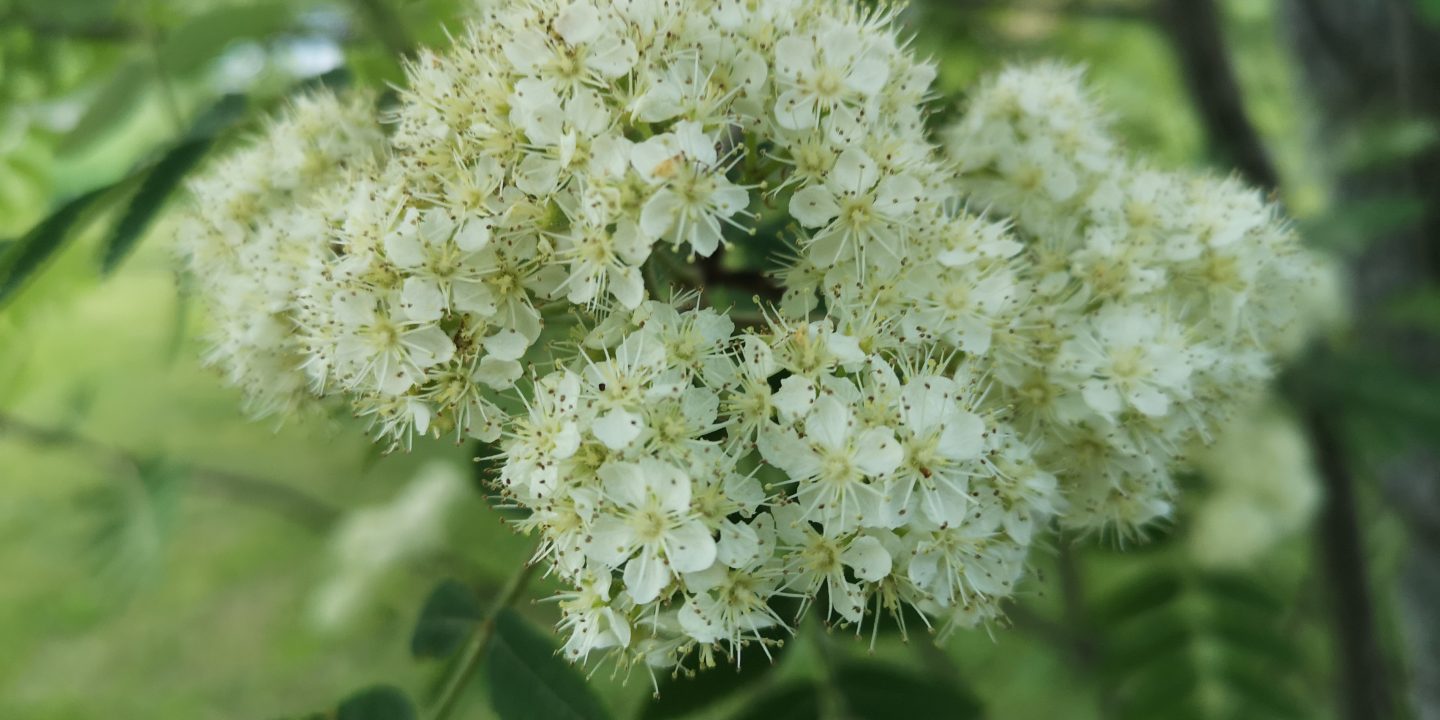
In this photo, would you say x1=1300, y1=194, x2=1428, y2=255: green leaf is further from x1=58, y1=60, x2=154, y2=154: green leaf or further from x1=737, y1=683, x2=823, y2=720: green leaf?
x1=58, y1=60, x2=154, y2=154: green leaf

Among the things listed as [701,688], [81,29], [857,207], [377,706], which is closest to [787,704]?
[701,688]

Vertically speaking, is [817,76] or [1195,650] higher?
[817,76]

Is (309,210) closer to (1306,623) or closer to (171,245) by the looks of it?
(171,245)

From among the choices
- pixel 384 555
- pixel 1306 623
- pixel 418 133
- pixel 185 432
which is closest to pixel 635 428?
pixel 418 133

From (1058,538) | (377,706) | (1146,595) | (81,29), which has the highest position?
(81,29)

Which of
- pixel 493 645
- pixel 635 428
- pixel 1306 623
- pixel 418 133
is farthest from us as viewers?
pixel 1306 623

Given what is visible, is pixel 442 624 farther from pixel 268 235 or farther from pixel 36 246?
pixel 36 246
